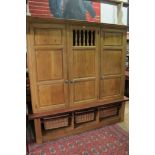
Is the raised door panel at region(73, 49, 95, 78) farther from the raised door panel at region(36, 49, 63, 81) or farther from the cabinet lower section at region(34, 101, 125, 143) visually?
the cabinet lower section at region(34, 101, 125, 143)

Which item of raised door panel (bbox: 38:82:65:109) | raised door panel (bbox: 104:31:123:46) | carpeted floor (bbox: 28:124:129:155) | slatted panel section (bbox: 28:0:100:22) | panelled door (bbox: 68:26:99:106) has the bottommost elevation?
carpeted floor (bbox: 28:124:129:155)

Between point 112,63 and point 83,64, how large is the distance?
581 millimetres

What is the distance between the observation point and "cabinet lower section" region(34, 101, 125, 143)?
238 centimetres

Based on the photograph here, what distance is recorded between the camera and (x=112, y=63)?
2.72 metres

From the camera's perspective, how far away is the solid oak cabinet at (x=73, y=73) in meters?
2.18

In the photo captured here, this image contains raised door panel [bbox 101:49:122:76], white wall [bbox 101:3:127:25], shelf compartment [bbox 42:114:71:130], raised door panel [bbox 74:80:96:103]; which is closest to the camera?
shelf compartment [bbox 42:114:71:130]

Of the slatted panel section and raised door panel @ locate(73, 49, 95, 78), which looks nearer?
raised door panel @ locate(73, 49, 95, 78)

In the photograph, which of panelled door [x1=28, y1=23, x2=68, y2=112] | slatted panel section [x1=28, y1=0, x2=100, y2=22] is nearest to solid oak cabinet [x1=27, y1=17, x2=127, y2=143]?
panelled door [x1=28, y1=23, x2=68, y2=112]

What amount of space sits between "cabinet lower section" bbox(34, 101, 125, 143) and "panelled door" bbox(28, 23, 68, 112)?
21cm
